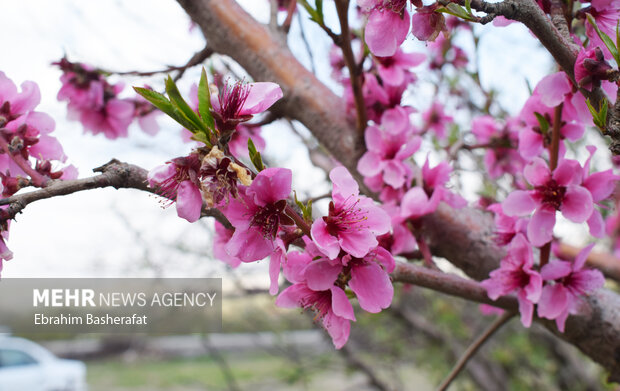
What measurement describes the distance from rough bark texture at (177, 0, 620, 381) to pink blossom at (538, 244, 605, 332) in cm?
10

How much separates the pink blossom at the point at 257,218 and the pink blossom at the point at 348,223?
2.0 inches

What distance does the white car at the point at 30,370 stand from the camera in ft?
28.8

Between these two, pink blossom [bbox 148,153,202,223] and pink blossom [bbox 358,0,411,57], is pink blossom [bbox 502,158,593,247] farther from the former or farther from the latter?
pink blossom [bbox 148,153,202,223]

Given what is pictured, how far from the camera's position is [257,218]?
617mm

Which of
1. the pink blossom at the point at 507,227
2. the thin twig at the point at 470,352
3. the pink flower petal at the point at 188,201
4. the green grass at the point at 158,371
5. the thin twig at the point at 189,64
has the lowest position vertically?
the green grass at the point at 158,371

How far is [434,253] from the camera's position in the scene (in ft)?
3.72

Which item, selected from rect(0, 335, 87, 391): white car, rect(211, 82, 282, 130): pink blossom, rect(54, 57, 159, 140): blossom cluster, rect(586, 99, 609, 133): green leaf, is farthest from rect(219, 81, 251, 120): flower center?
rect(0, 335, 87, 391): white car

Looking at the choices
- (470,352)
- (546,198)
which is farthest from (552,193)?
(470,352)

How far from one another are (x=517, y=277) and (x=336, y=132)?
1.62 ft

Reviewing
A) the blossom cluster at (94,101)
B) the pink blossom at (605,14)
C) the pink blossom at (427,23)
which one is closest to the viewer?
the pink blossom at (427,23)

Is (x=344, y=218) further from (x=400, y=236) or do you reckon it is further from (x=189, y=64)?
(x=189, y=64)

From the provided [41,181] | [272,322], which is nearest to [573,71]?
[41,181]

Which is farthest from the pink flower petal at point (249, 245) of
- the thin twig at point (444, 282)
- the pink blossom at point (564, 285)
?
the pink blossom at point (564, 285)

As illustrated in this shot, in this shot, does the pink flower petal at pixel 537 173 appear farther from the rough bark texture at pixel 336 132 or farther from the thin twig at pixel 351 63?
the thin twig at pixel 351 63
